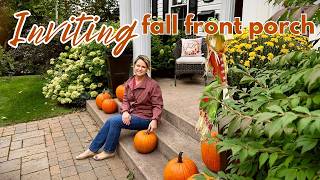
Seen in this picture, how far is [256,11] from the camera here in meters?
5.48

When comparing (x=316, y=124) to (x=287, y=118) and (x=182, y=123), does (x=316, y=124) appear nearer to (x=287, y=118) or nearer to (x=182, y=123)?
(x=287, y=118)

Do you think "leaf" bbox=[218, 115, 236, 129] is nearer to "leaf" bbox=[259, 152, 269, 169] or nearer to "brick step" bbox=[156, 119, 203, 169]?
"leaf" bbox=[259, 152, 269, 169]

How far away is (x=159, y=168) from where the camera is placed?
2.91 m

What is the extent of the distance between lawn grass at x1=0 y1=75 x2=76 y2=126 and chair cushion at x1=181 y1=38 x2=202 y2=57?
2.43 m

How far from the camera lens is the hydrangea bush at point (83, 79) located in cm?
544

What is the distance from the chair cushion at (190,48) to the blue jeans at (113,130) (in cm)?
247

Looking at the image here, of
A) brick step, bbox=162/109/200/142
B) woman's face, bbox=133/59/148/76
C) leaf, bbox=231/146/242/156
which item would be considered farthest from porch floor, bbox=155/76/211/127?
leaf, bbox=231/146/242/156

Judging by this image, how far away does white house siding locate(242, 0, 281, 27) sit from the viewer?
524 cm

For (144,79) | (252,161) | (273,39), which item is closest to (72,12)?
(144,79)

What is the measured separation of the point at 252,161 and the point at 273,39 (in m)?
2.43

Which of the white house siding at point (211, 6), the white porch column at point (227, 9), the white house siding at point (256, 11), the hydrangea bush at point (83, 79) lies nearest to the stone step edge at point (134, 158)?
the hydrangea bush at point (83, 79)

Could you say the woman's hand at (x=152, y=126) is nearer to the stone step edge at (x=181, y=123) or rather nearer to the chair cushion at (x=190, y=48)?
the stone step edge at (x=181, y=123)

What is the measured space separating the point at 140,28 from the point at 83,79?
1.62m

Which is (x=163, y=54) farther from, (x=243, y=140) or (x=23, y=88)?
(x=243, y=140)
